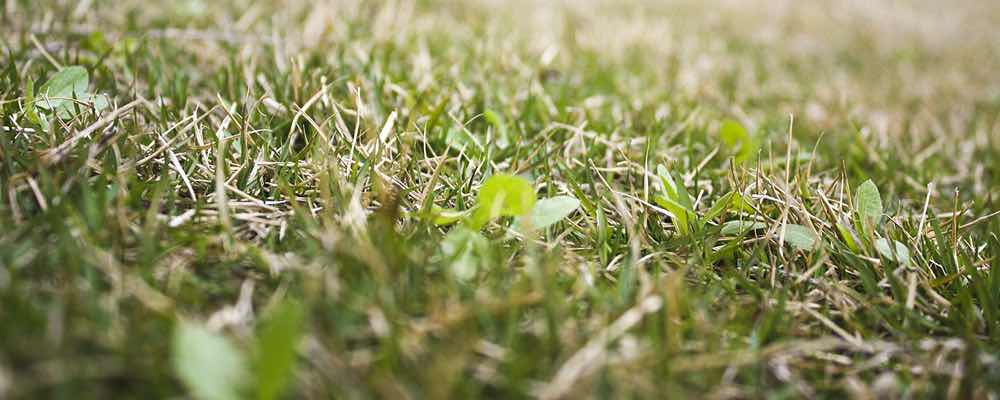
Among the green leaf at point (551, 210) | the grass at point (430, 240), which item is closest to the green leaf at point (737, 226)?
the grass at point (430, 240)

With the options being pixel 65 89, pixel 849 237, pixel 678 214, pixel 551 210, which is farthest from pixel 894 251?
pixel 65 89

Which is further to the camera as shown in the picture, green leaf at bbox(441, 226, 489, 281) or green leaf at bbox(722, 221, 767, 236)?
green leaf at bbox(722, 221, 767, 236)

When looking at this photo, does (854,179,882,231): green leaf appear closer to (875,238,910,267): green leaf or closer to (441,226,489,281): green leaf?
(875,238,910,267): green leaf

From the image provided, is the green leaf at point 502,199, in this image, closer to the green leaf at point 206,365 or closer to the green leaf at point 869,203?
the green leaf at point 206,365

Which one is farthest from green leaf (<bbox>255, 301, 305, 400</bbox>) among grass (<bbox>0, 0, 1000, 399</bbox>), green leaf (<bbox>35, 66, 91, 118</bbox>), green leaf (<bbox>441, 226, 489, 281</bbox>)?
green leaf (<bbox>35, 66, 91, 118</bbox>)

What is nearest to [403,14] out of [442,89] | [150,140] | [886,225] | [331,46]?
[331,46]
